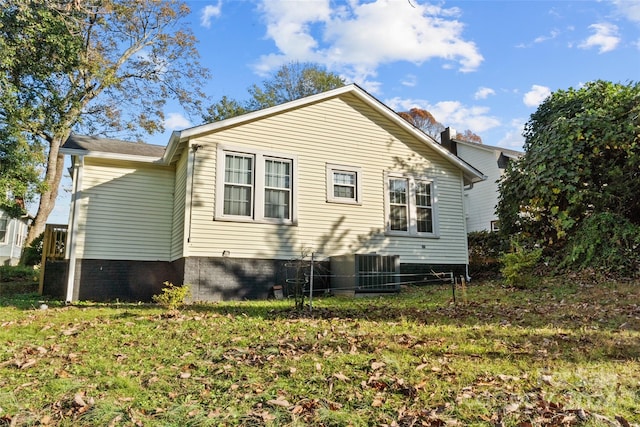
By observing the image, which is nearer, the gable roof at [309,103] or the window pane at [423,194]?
the gable roof at [309,103]

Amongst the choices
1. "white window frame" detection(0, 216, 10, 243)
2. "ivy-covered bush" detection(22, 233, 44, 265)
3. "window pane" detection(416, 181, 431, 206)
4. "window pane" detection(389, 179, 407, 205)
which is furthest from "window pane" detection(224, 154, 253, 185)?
"white window frame" detection(0, 216, 10, 243)

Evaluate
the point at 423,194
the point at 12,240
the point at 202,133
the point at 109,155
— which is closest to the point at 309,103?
the point at 202,133

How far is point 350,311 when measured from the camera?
777 centimetres

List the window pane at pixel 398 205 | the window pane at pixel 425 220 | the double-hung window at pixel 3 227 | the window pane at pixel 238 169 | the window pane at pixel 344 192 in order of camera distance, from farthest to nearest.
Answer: the double-hung window at pixel 3 227 < the window pane at pixel 425 220 < the window pane at pixel 398 205 < the window pane at pixel 344 192 < the window pane at pixel 238 169

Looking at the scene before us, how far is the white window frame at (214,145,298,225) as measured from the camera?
10.2 metres

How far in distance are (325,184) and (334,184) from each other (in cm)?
29

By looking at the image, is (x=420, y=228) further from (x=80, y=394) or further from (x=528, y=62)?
(x=80, y=394)

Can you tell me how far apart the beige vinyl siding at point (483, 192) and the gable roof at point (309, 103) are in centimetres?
1102

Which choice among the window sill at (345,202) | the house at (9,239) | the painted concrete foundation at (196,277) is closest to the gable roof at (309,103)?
the window sill at (345,202)

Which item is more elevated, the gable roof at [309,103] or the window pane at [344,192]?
the gable roof at [309,103]

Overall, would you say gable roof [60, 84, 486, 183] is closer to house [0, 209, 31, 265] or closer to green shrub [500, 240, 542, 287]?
green shrub [500, 240, 542, 287]

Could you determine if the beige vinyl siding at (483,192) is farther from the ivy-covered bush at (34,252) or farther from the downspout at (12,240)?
the downspout at (12,240)

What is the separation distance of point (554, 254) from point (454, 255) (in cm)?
271

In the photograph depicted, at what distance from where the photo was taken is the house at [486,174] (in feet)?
76.9
